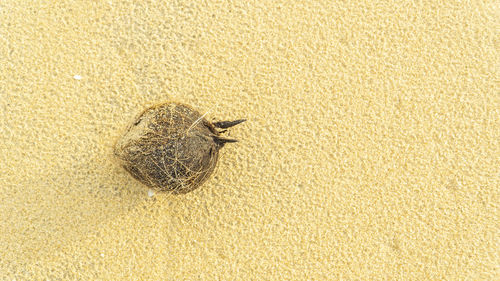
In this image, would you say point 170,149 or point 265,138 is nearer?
point 170,149

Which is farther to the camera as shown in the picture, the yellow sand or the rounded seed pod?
the yellow sand

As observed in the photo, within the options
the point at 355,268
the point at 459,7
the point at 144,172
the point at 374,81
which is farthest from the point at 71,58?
the point at 459,7

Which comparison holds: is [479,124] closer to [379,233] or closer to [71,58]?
[379,233]

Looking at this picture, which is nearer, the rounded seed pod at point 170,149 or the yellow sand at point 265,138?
the rounded seed pod at point 170,149
